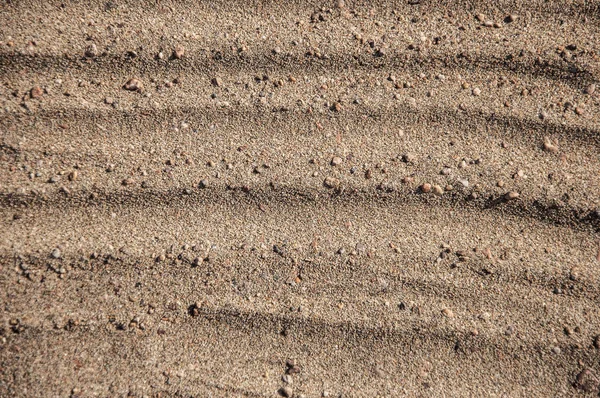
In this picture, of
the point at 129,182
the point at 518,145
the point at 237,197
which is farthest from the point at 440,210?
the point at 129,182

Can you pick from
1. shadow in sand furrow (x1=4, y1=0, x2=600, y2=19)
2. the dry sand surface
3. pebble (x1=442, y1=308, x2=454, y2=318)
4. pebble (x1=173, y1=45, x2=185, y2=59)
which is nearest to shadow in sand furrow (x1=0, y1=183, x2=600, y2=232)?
the dry sand surface

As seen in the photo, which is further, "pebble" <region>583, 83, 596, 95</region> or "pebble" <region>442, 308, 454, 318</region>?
"pebble" <region>583, 83, 596, 95</region>

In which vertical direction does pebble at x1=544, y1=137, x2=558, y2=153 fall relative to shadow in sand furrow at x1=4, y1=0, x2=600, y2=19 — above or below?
below

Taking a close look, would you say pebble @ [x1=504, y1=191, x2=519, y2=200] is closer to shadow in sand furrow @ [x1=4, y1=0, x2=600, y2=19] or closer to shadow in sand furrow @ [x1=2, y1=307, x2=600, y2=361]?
shadow in sand furrow @ [x1=2, y1=307, x2=600, y2=361]

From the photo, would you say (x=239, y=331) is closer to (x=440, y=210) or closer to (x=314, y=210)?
(x=314, y=210)

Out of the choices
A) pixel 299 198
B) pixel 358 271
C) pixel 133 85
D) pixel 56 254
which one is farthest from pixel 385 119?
pixel 56 254

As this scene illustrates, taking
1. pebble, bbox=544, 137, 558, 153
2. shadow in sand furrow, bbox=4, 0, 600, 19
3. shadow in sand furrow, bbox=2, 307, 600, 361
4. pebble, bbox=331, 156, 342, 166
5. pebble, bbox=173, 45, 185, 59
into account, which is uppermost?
shadow in sand furrow, bbox=4, 0, 600, 19
